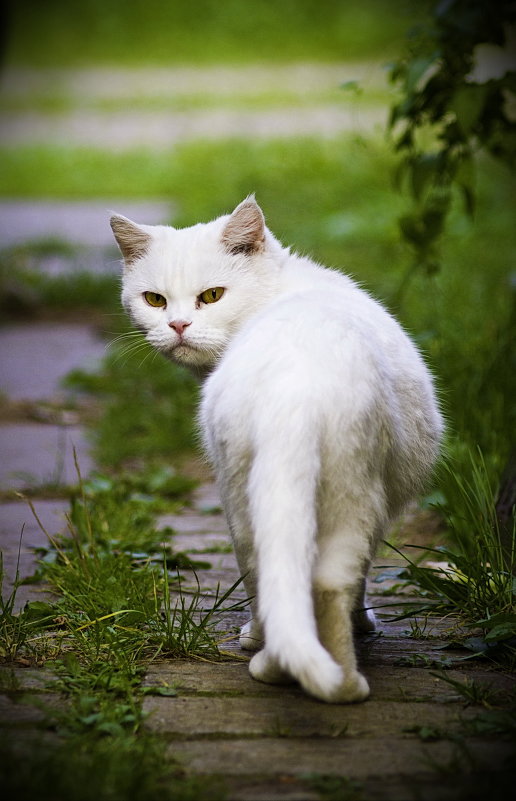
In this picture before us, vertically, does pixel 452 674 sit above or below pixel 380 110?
below

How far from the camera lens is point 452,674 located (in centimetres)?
216

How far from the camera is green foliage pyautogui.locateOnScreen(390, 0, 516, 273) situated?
126 inches

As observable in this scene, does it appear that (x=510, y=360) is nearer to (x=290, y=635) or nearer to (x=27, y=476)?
(x=27, y=476)

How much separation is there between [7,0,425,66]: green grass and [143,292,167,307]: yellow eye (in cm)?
1692

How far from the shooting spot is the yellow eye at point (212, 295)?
2.65 m

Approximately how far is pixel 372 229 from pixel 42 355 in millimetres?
3482

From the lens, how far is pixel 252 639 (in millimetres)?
2326

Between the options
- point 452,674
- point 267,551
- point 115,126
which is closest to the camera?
point 267,551

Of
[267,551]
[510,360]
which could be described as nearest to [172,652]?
[267,551]

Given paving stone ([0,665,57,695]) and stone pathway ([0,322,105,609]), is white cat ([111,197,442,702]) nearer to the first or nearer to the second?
paving stone ([0,665,57,695])

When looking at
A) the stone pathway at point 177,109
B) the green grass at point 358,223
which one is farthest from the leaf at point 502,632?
the stone pathway at point 177,109

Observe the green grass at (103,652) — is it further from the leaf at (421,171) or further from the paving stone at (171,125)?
the paving stone at (171,125)

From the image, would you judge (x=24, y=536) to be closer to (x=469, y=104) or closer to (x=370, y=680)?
(x=370, y=680)

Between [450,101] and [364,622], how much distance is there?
1.90 meters
